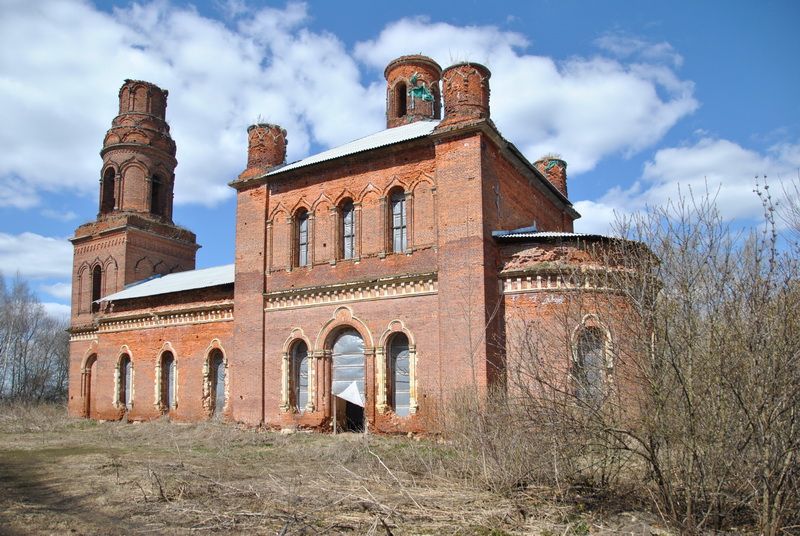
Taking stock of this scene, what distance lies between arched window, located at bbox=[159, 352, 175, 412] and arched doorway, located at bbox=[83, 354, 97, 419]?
6.19 metres

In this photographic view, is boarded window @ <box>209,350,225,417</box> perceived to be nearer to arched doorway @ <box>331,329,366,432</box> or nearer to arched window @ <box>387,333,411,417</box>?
arched doorway @ <box>331,329,366,432</box>

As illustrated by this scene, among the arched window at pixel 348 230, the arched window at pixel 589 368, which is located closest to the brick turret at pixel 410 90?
the arched window at pixel 348 230

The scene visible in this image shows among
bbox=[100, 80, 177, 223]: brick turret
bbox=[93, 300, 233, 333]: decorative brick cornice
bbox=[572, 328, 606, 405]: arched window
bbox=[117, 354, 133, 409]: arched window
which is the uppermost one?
bbox=[100, 80, 177, 223]: brick turret

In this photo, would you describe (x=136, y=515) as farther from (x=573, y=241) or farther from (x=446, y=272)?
(x=573, y=241)

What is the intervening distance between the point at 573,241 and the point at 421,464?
7.28 metres

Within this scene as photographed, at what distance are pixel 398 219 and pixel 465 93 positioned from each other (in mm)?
3851

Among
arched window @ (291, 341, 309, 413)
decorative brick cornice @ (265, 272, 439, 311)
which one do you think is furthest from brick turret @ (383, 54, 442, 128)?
arched window @ (291, 341, 309, 413)

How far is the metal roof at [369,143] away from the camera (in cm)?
1812

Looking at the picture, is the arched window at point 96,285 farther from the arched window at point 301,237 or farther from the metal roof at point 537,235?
the metal roof at point 537,235

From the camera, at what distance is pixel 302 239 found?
63.9 feet

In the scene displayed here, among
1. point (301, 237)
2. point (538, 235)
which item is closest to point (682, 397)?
point (538, 235)

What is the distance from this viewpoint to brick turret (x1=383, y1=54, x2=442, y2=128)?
23.7 meters

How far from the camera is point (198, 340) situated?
857 inches

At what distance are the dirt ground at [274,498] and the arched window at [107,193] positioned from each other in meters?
17.0
